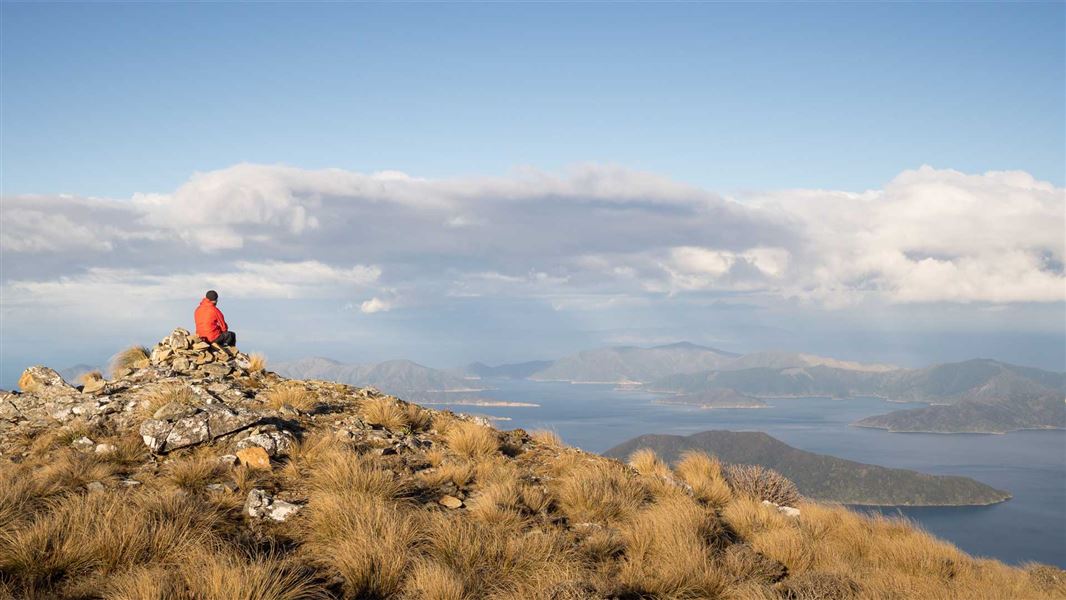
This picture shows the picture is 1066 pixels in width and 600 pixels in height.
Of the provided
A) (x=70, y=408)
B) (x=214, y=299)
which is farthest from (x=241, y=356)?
(x=70, y=408)

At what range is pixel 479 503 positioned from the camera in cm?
964

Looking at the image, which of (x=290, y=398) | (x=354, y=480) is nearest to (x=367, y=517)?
(x=354, y=480)

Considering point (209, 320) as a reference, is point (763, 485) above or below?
below

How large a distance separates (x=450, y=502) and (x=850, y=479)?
183m

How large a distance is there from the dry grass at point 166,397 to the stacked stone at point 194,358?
237cm

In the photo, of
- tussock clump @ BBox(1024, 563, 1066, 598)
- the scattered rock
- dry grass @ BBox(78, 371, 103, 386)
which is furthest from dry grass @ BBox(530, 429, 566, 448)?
dry grass @ BBox(78, 371, 103, 386)

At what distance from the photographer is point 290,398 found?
14383 millimetres

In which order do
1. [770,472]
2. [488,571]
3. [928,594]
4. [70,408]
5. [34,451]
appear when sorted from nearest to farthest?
[488,571], [928,594], [34,451], [70,408], [770,472]

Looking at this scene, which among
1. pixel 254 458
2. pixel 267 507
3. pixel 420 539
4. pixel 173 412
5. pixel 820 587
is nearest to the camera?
pixel 820 587

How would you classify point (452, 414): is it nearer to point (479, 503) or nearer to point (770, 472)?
point (479, 503)

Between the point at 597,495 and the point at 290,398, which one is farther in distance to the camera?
the point at 290,398

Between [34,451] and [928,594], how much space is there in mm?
14591

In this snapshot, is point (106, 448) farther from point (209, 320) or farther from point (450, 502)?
point (209, 320)

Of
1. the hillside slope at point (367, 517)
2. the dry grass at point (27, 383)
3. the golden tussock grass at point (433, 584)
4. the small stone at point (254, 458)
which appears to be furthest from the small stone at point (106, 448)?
the golden tussock grass at point (433, 584)
